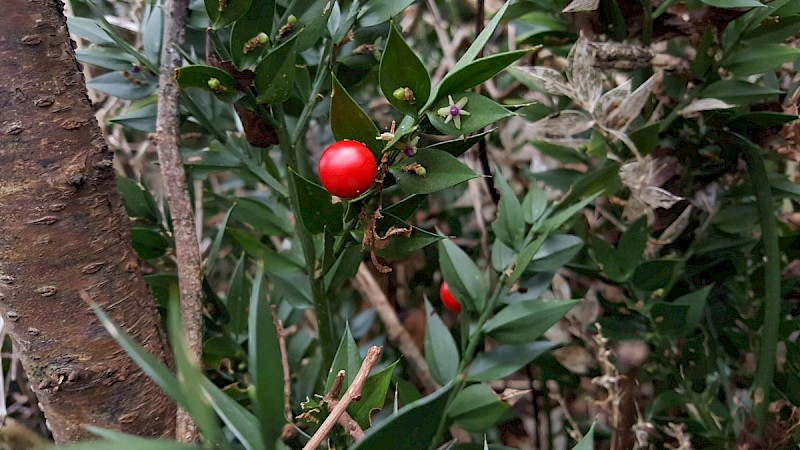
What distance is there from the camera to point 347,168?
0.35 metres

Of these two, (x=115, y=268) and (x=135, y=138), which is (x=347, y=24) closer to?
(x=115, y=268)

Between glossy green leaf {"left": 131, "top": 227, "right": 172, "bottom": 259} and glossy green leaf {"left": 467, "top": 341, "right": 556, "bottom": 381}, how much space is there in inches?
10.6

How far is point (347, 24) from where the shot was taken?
434 millimetres

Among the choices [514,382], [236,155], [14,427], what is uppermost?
[236,155]

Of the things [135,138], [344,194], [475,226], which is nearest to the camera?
[344,194]

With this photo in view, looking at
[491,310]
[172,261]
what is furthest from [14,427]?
[491,310]

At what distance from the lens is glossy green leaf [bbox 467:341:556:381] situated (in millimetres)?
492

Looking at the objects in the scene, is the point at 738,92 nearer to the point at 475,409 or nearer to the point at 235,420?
the point at 475,409

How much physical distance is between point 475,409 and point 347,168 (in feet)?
0.77

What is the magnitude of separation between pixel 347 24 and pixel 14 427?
447mm

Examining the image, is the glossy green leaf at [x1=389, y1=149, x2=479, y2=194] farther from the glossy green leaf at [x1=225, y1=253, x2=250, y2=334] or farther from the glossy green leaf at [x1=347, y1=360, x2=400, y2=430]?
the glossy green leaf at [x1=225, y1=253, x2=250, y2=334]

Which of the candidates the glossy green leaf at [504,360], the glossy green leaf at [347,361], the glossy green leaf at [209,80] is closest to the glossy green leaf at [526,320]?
the glossy green leaf at [504,360]

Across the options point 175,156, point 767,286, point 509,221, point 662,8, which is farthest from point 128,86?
point 767,286

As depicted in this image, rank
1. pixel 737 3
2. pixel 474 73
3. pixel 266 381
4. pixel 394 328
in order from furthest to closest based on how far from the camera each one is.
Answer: pixel 394 328
pixel 737 3
pixel 474 73
pixel 266 381
